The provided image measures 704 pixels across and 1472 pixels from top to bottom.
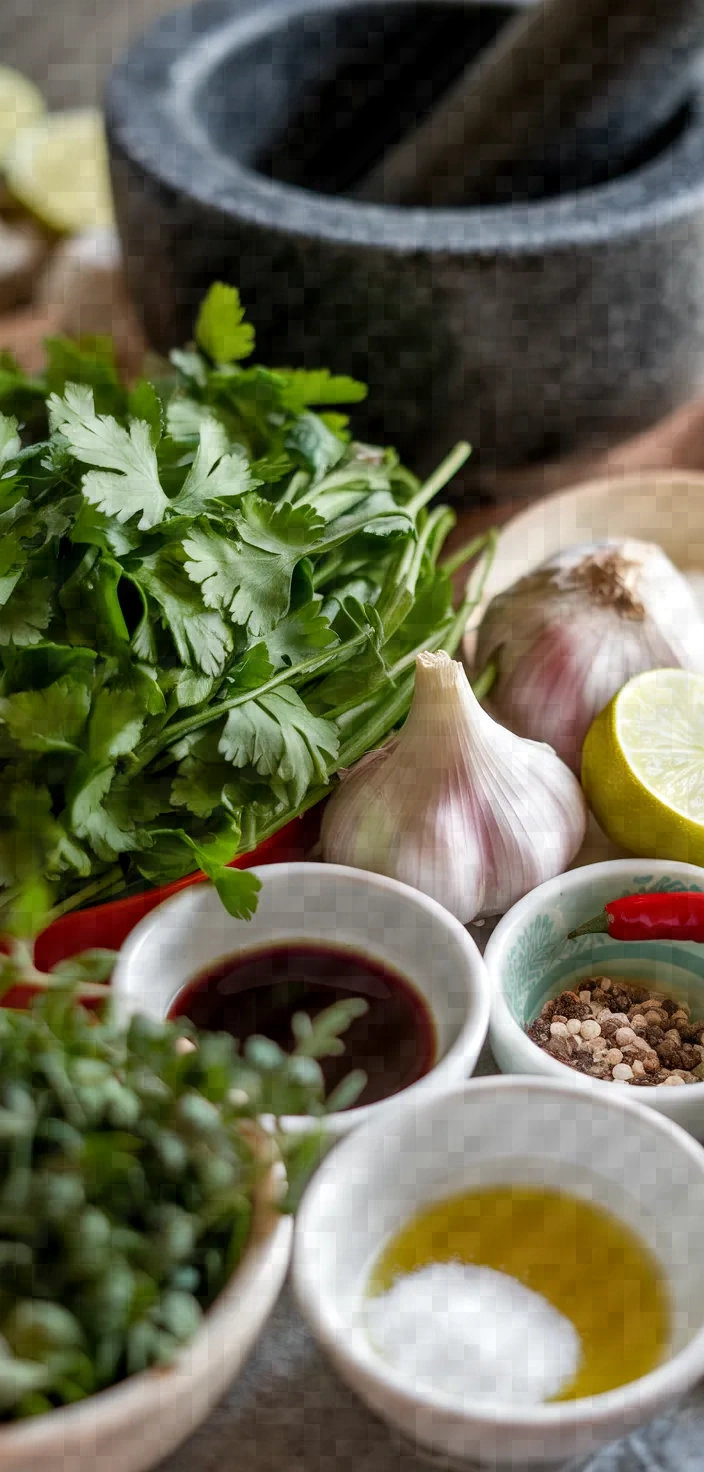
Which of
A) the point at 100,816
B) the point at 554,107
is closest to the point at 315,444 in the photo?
the point at 100,816

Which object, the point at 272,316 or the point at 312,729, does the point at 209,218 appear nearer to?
the point at 272,316

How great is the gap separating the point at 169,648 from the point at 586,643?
0.32 metres

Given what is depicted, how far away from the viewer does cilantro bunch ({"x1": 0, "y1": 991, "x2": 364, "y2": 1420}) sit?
0.51 m

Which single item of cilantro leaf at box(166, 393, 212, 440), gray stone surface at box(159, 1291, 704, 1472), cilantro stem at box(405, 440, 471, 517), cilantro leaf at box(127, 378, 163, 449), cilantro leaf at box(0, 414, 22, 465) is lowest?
gray stone surface at box(159, 1291, 704, 1472)

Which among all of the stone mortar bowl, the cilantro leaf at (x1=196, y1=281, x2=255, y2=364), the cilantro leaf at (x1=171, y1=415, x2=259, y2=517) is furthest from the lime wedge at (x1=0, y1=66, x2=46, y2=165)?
the cilantro leaf at (x1=171, y1=415, x2=259, y2=517)

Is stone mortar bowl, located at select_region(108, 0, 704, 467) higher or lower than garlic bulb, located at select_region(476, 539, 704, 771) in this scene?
higher

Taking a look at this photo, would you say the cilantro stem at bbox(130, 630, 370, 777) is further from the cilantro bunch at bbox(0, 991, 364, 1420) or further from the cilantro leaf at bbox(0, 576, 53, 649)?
the cilantro bunch at bbox(0, 991, 364, 1420)

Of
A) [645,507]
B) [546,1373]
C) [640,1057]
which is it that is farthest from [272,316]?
[546,1373]

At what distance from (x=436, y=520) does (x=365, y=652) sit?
0.21m

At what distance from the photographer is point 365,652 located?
862 millimetres

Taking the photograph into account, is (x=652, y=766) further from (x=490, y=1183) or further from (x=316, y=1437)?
Result: (x=316, y=1437)

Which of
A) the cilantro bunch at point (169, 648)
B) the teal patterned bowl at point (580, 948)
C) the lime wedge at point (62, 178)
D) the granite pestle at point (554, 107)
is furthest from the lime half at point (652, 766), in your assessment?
the lime wedge at point (62, 178)

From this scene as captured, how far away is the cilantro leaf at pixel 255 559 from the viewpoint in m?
0.78

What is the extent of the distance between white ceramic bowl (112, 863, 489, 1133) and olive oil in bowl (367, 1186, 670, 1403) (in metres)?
0.10
